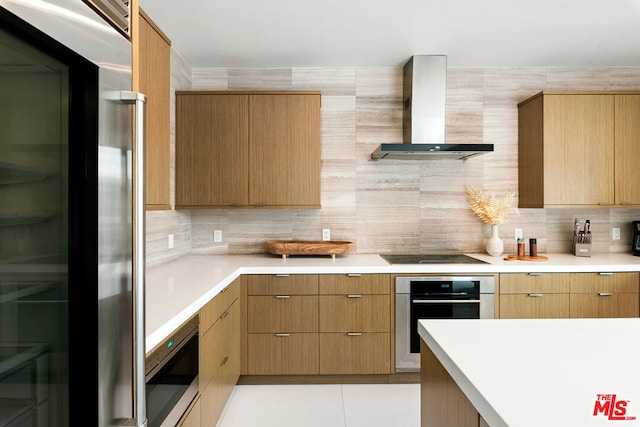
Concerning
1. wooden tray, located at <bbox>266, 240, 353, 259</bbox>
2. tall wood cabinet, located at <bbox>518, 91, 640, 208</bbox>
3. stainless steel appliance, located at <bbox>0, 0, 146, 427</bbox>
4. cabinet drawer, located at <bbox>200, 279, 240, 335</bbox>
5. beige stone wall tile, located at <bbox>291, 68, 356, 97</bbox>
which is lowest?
cabinet drawer, located at <bbox>200, 279, 240, 335</bbox>

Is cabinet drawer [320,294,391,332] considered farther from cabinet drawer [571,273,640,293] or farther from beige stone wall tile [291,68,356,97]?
beige stone wall tile [291,68,356,97]

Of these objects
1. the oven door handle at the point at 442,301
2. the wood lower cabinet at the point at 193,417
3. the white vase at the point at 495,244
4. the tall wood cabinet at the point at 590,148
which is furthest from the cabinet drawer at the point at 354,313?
the tall wood cabinet at the point at 590,148

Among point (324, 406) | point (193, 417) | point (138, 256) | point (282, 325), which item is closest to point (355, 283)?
point (282, 325)

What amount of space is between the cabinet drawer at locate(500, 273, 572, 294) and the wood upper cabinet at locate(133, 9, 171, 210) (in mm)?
2394

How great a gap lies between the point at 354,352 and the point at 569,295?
5.23 feet

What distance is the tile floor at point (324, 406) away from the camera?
273cm

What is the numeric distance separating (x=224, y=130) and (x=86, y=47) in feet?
8.85

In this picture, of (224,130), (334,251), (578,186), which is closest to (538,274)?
(578,186)

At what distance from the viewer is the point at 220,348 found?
259cm

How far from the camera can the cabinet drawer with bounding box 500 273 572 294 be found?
3.24m

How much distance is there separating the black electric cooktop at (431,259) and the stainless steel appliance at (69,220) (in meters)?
2.54

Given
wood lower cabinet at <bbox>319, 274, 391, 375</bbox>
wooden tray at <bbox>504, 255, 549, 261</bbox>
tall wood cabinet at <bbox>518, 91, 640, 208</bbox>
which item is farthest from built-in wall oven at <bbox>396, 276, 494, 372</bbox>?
tall wood cabinet at <bbox>518, 91, 640, 208</bbox>

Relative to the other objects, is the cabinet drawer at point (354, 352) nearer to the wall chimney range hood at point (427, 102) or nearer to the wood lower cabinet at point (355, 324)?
the wood lower cabinet at point (355, 324)

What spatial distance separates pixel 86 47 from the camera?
874 millimetres
